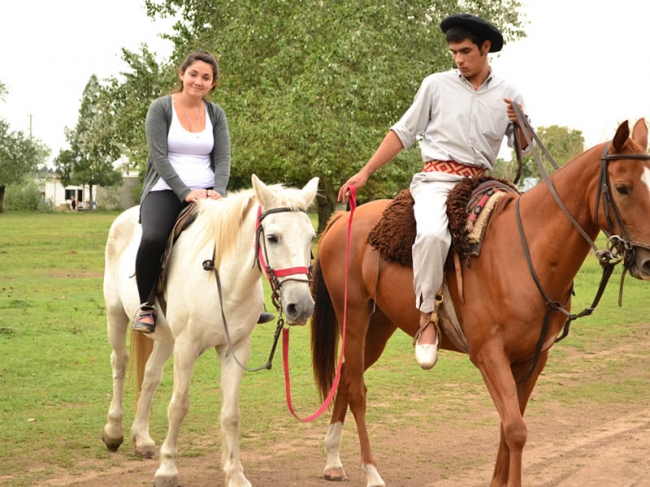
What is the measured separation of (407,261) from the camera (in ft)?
18.4

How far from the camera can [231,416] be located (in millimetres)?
5617

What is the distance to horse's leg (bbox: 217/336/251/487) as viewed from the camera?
5.55 m

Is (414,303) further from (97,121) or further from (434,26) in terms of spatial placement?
(97,121)

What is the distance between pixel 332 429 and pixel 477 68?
273cm

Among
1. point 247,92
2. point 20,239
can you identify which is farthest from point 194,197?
point 20,239

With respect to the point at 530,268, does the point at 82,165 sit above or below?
above

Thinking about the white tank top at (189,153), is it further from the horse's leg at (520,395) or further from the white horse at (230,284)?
the horse's leg at (520,395)

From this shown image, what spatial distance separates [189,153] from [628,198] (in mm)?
3134

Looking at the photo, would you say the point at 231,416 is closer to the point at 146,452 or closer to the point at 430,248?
the point at 146,452

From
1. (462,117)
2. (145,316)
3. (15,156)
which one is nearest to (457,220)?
(462,117)

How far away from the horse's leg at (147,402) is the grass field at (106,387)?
0.82ft

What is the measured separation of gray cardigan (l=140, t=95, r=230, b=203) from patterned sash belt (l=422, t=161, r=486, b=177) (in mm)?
1546

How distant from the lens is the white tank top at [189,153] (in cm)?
614

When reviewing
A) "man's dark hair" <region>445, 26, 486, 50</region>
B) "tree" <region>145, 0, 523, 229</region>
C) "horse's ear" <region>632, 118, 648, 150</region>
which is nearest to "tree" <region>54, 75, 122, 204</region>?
"tree" <region>145, 0, 523, 229</region>
